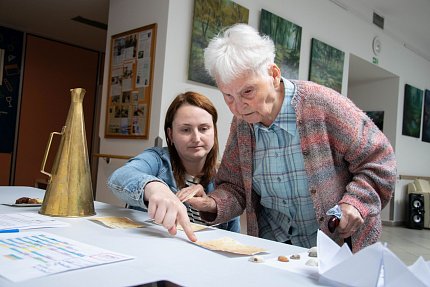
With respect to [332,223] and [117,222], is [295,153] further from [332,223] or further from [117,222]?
[117,222]

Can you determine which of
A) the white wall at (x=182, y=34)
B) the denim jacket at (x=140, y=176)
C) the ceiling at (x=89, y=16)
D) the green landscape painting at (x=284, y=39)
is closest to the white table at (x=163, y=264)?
the denim jacket at (x=140, y=176)

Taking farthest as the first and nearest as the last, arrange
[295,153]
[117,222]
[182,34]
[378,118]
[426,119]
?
[426,119] → [378,118] → [182,34] → [295,153] → [117,222]

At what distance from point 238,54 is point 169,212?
0.49 m

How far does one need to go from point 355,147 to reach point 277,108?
260 mm

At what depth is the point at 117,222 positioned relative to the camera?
1.06m

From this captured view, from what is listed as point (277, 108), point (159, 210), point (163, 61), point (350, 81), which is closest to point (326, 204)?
point (277, 108)

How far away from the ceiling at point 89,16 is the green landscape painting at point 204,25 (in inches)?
52.9

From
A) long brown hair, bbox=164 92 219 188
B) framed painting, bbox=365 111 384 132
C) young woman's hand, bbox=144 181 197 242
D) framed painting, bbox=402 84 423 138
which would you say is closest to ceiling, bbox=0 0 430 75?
framed painting, bbox=402 84 423 138

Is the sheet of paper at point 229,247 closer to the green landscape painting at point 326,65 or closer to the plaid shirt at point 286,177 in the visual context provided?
the plaid shirt at point 286,177

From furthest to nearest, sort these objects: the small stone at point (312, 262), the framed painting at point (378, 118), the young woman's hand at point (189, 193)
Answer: the framed painting at point (378, 118)
the young woman's hand at point (189, 193)
the small stone at point (312, 262)

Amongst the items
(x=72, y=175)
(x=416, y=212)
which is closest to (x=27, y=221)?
(x=72, y=175)

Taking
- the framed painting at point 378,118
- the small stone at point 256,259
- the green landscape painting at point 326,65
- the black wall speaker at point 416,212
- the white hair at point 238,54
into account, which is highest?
the green landscape painting at point 326,65

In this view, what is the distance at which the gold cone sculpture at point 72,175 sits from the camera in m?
1.10

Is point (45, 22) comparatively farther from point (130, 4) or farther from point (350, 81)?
point (350, 81)
